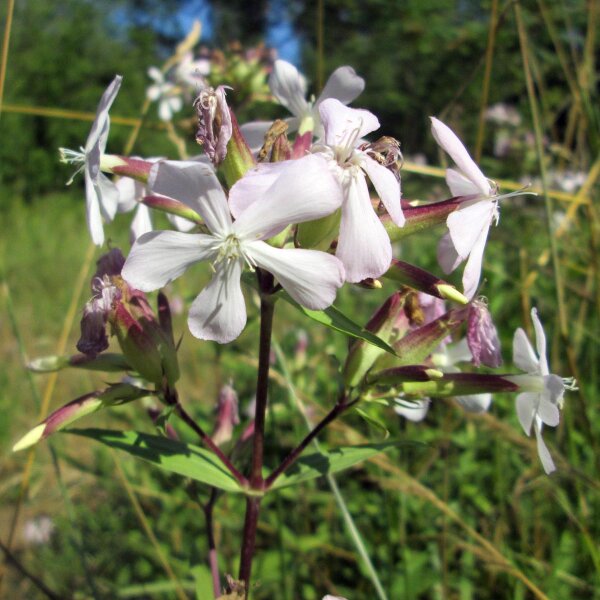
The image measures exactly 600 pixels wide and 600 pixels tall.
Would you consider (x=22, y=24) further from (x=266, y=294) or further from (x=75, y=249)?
(x=266, y=294)

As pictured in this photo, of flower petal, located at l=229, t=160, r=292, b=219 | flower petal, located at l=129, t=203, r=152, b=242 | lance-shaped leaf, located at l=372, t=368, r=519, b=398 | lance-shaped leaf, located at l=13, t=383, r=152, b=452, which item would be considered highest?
flower petal, located at l=229, t=160, r=292, b=219

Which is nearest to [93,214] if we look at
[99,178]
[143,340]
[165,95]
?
[99,178]

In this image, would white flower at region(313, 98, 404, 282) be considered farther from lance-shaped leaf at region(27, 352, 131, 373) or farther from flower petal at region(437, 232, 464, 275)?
lance-shaped leaf at region(27, 352, 131, 373)

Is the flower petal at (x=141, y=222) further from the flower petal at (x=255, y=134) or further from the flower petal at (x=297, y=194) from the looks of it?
the flower petal at (x=297, y=194)

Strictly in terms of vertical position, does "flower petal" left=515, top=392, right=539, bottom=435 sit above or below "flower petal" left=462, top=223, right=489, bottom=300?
below

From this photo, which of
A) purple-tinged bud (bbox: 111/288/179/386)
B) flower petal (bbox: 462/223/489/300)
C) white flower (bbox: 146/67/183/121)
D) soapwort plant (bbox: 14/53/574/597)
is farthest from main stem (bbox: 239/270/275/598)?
white flower (bbox: 146/67/183/121)

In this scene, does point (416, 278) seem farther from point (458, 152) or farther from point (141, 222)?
point (141, 222)
